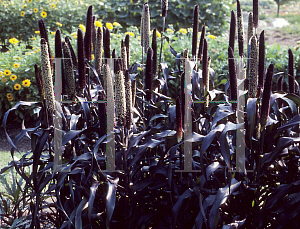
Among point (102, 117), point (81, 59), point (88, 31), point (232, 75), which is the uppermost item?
point (88, 31)

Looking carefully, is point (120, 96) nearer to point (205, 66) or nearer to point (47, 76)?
point (47, 76)

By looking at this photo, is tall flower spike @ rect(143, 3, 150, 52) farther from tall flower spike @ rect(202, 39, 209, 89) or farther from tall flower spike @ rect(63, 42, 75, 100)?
tall flower spike @ rect(63, 42, 75, 100)

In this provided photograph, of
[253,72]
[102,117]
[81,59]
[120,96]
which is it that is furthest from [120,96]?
[253,72]

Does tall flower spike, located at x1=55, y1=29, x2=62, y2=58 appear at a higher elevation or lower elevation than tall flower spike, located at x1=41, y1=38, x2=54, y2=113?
higher

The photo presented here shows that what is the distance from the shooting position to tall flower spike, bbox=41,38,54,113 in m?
1.65

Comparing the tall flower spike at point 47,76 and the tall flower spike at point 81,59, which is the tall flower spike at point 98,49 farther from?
the tall flower spike at point 47,76

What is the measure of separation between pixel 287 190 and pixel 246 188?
229mm

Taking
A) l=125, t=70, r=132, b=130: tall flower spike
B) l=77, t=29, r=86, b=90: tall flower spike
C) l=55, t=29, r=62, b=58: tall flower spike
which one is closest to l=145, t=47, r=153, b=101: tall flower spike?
l=125, t=70, r=132, b=130: tall flower spike

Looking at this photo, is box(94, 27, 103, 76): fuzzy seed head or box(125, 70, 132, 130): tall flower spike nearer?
box(125, 70, 132, 130): tall flower spike

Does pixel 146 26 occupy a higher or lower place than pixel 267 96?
higher

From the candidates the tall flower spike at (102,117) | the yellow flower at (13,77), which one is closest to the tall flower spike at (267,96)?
the tall flower spike at (102,117)

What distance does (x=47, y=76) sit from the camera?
5.49 feet

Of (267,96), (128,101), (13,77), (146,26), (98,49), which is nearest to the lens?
(267,96)

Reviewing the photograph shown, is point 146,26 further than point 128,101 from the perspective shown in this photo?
Yes
